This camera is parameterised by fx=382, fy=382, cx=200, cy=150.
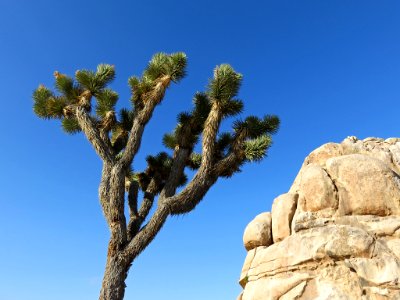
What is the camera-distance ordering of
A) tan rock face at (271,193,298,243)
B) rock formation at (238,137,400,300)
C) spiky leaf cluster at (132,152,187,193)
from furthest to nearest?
spiky leaf cluster at (132,152,187,193) → tan rock face at (271,193,298,243) → rock formation at (238,137,400,300)

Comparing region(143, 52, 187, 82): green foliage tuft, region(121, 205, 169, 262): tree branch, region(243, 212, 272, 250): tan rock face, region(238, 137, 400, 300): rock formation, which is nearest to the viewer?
region(238, 137, 400, 300): rock formation

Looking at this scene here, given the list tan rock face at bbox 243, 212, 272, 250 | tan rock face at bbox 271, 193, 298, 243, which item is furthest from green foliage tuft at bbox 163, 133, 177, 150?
tan rock face at bbox 271, 193, 298, 243

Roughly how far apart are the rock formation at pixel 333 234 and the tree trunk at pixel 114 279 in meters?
3.80

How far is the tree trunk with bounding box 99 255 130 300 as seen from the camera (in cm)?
869

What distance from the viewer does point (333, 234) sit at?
5023mm

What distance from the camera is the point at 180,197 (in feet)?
32.0

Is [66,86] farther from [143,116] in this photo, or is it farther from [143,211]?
[143,211]

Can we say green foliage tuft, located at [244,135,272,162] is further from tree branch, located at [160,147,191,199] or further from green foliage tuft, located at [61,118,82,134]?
green foliage tuft, located at [61,118,82,134]

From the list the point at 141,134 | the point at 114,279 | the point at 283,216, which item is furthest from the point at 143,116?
the point at 283,216

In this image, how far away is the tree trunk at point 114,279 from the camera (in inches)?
342

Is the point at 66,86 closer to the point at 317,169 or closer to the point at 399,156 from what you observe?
the point at 317,169

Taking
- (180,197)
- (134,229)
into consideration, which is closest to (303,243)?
(180,197)

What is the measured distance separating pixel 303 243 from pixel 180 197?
4923 mm

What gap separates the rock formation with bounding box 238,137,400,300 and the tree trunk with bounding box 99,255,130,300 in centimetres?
380
